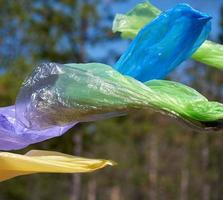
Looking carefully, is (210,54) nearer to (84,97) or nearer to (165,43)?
(165,43)

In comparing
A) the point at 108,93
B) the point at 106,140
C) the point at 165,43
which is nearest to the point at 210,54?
the point at 165,43

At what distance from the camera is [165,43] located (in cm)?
118

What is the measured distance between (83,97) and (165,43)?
19 centimetres

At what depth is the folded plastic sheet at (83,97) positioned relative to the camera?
3.54 feet

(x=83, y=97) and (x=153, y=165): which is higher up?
(x=83, y=97)

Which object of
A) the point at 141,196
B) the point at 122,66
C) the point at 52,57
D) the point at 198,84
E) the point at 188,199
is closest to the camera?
the point at 122,66

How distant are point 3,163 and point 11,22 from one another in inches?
433

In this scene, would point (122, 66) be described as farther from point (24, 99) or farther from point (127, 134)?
point (127, 134)

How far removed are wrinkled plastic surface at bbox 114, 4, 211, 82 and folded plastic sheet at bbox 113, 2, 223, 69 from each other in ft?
0.34

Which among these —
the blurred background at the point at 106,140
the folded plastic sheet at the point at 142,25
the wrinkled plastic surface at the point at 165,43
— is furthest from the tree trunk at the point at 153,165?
the wrinkled plastic surface at the point at 165,43

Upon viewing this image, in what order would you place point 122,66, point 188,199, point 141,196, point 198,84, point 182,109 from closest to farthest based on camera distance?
point 182,109 < point 122,66 < point 198,84 < point 188,199 < point 141,196

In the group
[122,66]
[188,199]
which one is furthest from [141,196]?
[122,66]

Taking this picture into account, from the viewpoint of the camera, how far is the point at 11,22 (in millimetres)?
11898

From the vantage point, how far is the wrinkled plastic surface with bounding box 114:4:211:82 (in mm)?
1147
